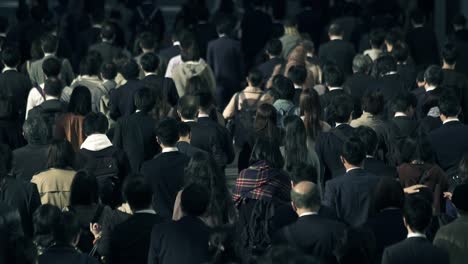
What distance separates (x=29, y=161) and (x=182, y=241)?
3.23m

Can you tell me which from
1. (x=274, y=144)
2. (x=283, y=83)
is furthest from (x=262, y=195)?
(x=283, y=83)

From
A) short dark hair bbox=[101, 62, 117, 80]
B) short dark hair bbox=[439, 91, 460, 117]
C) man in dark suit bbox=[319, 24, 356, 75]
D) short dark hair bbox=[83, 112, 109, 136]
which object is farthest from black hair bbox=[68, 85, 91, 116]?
man in dark suit bbox=[319, 24, 356, 75]

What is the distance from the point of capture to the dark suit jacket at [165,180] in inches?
503

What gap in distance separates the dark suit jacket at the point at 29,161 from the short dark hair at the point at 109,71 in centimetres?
361

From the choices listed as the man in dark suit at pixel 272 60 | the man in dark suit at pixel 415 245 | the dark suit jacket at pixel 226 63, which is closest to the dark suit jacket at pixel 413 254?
the man in dark suit at pixel 415 245

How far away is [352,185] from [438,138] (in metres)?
2.14

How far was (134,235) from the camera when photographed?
1090 cm

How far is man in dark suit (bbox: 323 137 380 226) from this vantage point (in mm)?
12250

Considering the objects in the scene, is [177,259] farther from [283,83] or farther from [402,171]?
[283,83]

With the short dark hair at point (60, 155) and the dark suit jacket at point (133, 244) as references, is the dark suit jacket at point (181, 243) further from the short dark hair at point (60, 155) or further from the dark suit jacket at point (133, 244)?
the short dark hair at point (60, 155)

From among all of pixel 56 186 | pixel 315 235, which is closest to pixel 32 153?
pixel 56 186

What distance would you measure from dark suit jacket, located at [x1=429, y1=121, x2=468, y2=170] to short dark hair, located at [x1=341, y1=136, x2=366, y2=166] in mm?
1795

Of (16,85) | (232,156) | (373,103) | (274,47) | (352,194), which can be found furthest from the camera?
(274,47)

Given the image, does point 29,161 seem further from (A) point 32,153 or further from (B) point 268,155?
(B) point 268,155
